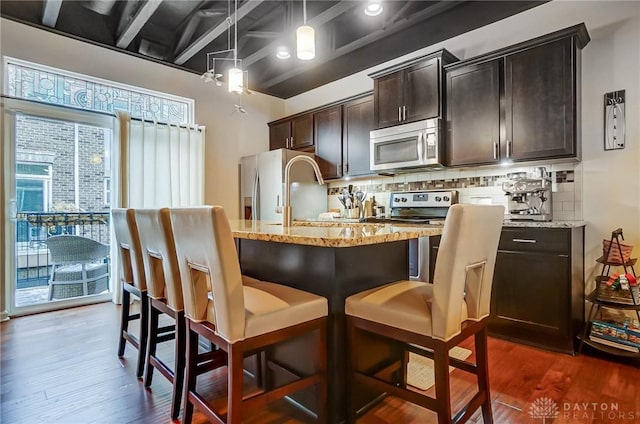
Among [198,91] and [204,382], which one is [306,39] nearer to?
[204,382]

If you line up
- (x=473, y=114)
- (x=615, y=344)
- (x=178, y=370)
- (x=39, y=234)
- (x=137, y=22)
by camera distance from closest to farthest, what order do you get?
(x=178, y=370) → (x=615, y=344) → (x=473, y=114) → (x=137, y=22) → (x=39, y=234)

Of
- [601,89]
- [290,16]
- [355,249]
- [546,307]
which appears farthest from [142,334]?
[601,89]

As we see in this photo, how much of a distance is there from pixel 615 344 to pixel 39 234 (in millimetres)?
5110

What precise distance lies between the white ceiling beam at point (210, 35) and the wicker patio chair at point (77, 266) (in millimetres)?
2359

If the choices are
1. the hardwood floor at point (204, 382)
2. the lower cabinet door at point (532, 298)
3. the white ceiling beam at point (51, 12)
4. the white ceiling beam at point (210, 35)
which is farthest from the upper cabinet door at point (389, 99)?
the white ceiling beam at point (51, 12)

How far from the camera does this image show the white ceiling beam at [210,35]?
306cm

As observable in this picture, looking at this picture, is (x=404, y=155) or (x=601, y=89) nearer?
(x=601, y=89)

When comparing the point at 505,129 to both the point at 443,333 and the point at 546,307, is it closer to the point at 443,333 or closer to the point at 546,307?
the point at 546,307

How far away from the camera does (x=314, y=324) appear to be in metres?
1.42

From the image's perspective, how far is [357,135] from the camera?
411 cm

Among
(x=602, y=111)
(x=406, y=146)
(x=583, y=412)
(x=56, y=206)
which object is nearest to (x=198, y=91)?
(x=56, y=206)

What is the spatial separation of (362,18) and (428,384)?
3292mm

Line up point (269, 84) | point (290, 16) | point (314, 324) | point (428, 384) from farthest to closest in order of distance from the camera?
1. point (269, 84)
2. point (290, 16)
3. point (428, 384)
4. point (314, 324)

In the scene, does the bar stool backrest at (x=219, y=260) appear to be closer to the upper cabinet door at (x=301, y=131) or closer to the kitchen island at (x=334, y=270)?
the kitchen island at (x=334, y=270)
